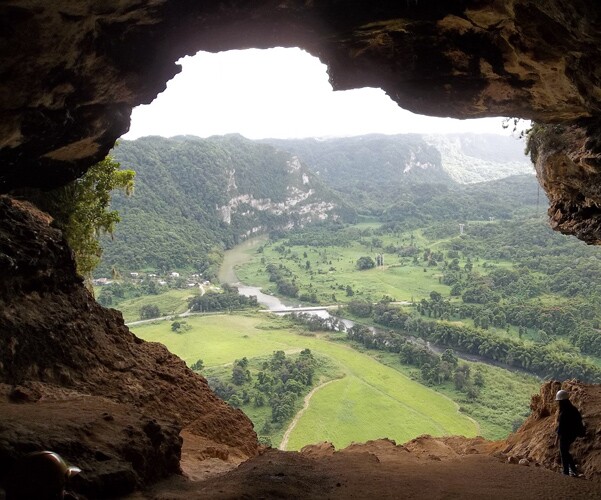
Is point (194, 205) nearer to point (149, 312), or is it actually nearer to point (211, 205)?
point (211, 205)

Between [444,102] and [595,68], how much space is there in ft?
17.0

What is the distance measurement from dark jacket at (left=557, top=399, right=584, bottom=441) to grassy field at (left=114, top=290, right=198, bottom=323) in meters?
80.2

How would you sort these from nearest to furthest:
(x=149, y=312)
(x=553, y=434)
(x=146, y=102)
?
(x=553, y=434) → (x=146, y=102) → (x=149, y=312)

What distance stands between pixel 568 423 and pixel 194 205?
495ft

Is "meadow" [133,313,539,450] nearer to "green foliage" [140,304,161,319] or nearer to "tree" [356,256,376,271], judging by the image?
"green foliage" [140,304,161,319]

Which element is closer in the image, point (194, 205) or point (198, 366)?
point (198, 366)

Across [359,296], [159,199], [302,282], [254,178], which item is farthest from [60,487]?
[254,178]

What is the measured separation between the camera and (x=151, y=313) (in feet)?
274

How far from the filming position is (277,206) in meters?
191

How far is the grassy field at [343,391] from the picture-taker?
45.5m

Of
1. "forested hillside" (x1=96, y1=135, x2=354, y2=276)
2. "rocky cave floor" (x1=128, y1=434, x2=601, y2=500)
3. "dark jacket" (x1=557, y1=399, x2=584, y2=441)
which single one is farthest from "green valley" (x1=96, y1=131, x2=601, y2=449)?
"rocky cave floor" (x1=128, y1=434, x2=601, y2=500)

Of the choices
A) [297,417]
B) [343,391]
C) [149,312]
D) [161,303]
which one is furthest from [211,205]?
[297,417]

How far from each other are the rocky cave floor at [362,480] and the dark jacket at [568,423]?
884 mm

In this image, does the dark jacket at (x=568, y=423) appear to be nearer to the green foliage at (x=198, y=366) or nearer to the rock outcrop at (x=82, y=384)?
the rock outcrop at (x=82, y=384)
